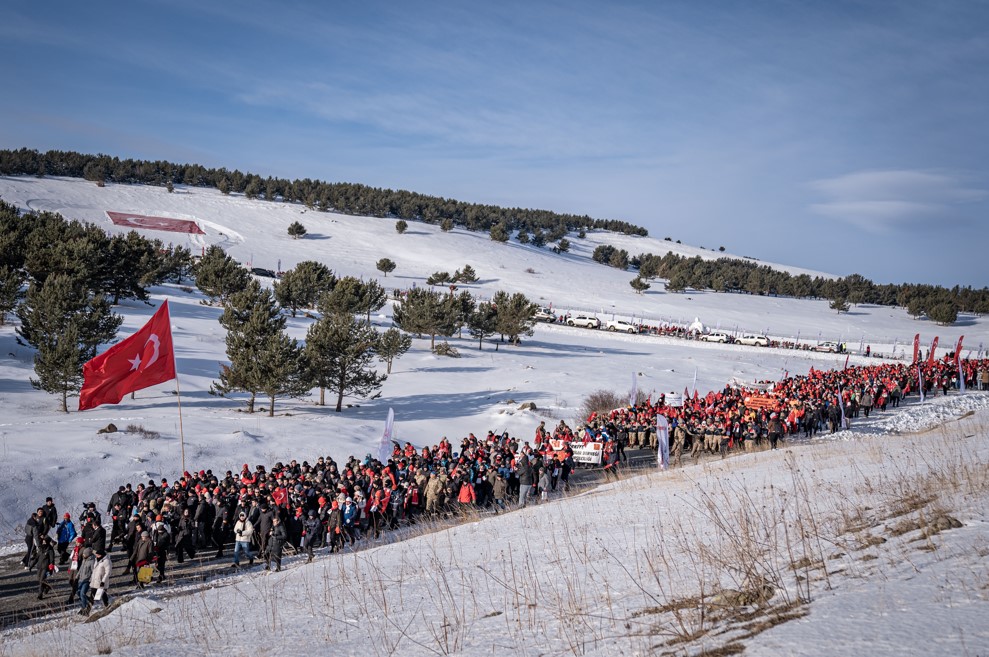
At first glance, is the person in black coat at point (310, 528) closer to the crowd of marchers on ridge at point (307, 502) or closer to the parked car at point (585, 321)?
the crowd of marchers on ridge at point (307, 502)

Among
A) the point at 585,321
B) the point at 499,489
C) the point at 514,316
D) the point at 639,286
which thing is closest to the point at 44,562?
the point at 499,489

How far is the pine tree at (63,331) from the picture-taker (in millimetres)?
25625

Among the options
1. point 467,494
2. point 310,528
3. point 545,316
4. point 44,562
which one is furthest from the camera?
point 545,316

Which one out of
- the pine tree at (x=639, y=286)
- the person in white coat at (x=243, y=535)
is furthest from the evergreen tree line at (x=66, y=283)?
the pine tree at (x=639, y=286)

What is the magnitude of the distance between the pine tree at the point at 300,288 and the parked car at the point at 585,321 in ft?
98.3

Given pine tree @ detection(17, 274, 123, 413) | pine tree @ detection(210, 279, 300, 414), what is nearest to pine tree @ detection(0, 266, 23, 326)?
pine tree @ detection(17, 274, 123, 413)

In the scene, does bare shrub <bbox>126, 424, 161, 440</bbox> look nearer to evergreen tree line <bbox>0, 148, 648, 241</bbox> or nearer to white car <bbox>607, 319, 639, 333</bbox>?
white car <bbox>607, 319, 639, 333</bbox>

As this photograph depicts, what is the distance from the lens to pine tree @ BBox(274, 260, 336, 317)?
5903 cm

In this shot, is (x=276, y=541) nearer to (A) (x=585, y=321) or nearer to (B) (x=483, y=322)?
(B) (x=483, y=322)

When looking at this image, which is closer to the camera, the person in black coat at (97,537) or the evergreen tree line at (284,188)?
the person in black coat at (97,537)

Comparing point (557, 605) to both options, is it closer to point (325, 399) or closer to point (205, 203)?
point (325, 399)

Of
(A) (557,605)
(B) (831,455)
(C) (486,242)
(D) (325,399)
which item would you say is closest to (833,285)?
(C) (486,242)

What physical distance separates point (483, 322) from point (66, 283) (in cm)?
3302

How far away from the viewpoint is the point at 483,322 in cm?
5631
